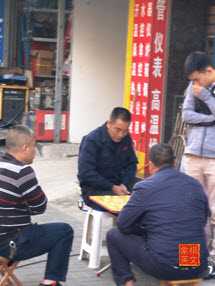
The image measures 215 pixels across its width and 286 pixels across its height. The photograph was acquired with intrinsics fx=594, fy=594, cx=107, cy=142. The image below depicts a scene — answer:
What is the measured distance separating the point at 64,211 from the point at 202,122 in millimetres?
3016

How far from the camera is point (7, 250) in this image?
4449 millimetres

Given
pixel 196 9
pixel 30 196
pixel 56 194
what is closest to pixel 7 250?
pixel 30 196

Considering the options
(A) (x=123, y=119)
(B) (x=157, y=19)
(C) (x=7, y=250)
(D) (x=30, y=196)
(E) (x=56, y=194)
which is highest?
(B) (x=157, y=19)

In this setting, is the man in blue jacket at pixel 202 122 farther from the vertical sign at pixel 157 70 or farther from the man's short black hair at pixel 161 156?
the vertical sign at pixel 157 70

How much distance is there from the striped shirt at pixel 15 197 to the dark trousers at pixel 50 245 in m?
0.11

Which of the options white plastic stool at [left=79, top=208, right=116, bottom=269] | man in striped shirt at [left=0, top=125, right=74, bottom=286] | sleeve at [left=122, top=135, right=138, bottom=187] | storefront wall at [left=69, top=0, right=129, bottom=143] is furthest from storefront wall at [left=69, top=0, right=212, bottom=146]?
man in striped shirt at [left=0, top=125, right=74, bottom=286]

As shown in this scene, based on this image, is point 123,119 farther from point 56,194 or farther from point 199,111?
point 56,194

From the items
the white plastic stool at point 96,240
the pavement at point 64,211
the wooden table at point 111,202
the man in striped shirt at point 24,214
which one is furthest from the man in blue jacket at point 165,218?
the white plastic stool at point 96,240

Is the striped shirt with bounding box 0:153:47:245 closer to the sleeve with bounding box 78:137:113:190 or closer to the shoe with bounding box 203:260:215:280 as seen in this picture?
the sleeve with bounding box 78:137:113:190

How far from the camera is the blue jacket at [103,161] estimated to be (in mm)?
5537

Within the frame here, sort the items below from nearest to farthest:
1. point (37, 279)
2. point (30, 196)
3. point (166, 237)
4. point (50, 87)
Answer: point (166, 237), point (30, 196), point (37, 279), point (50, 87)

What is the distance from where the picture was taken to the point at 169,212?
4.10 metres

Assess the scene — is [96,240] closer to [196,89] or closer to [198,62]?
[196,89]

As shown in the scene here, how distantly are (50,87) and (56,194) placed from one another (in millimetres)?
3696
